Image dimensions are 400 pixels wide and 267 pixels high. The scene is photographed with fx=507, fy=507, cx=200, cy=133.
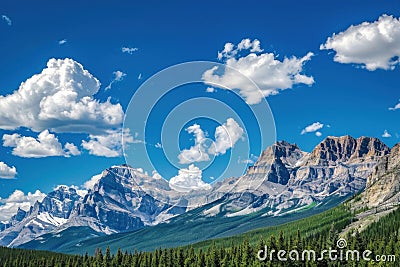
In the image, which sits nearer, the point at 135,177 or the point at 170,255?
the point at 135,177

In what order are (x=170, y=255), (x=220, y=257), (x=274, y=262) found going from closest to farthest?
(x=274, y=262) < (x=220, y=257) < (x=170, y=255)

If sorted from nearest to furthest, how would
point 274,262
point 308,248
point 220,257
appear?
point 274,262 < point 308,248 < point 220,257

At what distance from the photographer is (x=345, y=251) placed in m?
171

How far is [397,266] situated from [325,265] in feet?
79.7

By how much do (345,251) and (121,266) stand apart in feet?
259

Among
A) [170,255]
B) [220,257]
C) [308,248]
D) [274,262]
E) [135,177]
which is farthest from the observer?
[170,255]

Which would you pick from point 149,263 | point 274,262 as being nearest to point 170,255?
point 149,263

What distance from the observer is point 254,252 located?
530 ft

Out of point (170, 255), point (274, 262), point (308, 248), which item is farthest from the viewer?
point (170, 255)

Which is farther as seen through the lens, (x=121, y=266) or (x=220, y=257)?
(x=121, y=266)

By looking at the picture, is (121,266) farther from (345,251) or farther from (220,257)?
(345,251)

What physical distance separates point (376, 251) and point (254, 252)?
44000 mm

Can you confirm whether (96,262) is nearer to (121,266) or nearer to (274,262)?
(121,266)

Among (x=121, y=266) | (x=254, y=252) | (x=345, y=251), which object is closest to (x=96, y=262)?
(x=121, y=266)
